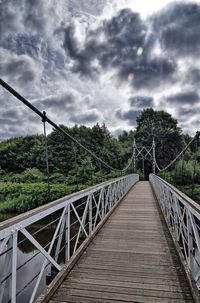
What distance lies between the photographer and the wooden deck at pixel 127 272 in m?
1.91

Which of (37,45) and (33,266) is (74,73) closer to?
(37,45)

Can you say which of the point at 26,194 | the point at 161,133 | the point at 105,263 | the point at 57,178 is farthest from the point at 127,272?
the point at 161,133

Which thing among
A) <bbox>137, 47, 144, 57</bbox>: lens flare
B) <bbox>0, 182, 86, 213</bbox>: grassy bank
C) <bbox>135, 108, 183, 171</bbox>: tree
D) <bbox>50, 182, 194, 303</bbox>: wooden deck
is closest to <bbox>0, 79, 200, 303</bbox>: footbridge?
<bbox>50, 182, 194, 303</bbox>: wooden deck

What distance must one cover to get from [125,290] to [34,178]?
19233mm

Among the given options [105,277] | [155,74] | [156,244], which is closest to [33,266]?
[156,244]

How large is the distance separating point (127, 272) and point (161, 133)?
25.9 metres

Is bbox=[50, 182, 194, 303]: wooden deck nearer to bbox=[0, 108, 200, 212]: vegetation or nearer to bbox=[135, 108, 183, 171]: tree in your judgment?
bbox=[0, 108, 200, 212]: vegetation

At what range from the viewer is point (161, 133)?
89.1 ft

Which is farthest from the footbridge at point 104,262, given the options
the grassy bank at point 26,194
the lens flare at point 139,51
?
the grassy bank at point 26,194

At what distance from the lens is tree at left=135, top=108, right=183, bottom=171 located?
26.0 metres


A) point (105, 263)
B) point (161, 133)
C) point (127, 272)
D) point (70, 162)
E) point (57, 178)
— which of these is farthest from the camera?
point (161, 133)

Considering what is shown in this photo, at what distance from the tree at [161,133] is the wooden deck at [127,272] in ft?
75.2

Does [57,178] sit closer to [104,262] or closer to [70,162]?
[70,162]

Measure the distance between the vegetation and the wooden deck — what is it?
3.67 metres
